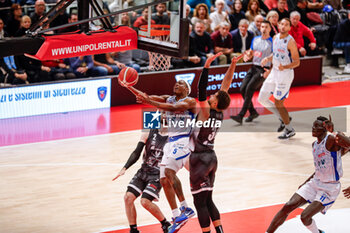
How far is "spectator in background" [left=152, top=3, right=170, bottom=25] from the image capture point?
1444 cm

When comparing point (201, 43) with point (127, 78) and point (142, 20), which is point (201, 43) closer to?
point (142, 20)

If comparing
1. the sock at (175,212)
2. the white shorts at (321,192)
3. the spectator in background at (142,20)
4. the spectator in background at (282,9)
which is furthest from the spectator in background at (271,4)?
the sock at (175,212)

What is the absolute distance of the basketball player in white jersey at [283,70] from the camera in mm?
12109

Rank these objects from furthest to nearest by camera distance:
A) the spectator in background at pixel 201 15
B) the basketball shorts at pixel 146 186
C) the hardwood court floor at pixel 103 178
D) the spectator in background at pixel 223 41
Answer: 1. the spectator in background at pixel 223 41
2. the spectator in background at pixel 201 15
3. the hardwood court floor at pixel 103 178
4. the basketball shorts at pixel 146 186

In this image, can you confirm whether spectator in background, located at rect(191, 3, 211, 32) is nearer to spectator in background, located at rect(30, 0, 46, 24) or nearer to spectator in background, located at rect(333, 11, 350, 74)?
spectator in background, located at rect(30, 0, 46, 24)

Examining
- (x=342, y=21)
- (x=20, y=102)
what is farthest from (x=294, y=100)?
(x=20, y=102)

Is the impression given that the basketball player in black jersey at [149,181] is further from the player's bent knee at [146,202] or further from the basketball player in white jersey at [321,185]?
the basketball player in white jersey at [321,185]

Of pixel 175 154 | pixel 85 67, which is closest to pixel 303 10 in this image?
pixel 85 67

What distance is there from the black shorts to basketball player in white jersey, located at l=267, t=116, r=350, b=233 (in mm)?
934

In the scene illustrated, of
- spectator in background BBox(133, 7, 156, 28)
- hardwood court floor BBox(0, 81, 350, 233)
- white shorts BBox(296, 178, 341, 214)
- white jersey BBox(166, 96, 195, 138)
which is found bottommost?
hardwood court floor BBox(0, 81, 350, 233)

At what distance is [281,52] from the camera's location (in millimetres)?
12227

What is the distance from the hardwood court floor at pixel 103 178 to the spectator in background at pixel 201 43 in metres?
3.14

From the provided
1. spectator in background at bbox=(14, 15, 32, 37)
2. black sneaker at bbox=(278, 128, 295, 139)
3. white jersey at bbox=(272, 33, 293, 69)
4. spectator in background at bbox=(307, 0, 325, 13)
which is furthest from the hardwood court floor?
spectator in background at bbox=(307, 0, 325, 13)

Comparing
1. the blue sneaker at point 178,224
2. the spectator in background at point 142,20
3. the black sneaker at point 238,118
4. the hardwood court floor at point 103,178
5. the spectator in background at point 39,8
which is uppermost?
the spectator in background at point 39,8
